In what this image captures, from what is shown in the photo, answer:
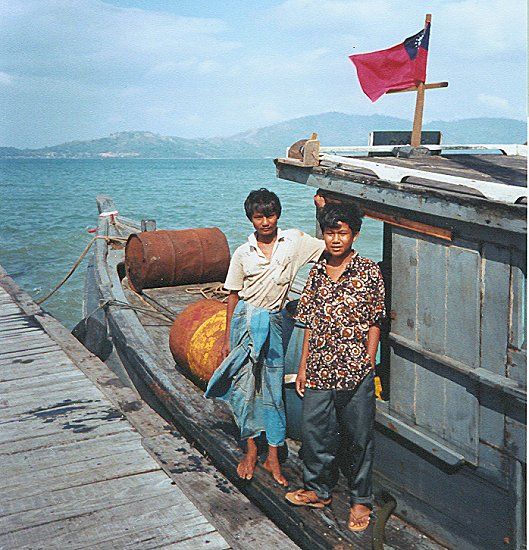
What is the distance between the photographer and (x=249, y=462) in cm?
466

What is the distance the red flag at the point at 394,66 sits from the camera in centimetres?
466

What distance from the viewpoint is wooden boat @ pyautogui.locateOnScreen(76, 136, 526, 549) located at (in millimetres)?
3176

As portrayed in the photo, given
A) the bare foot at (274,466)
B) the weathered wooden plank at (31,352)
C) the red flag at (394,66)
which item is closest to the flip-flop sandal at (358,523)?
the bare foot at (274,466)

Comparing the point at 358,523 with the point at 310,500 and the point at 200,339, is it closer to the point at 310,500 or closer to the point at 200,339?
the point at 310,500

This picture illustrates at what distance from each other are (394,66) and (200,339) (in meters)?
3.05

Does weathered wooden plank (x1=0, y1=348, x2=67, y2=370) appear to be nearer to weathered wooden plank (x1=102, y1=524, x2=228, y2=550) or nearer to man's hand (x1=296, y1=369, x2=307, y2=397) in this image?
weathered wooden plank (x1=102, y1=524, x2=228, y2=550)

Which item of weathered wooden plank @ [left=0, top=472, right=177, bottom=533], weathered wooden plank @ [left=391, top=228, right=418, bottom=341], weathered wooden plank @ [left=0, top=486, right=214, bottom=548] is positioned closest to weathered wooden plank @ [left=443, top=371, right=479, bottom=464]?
weathered wooden plank @ [left=391, top=228, right=418, bottom=341]

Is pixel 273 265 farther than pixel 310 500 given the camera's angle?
Yes

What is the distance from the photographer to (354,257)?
12.7 ft

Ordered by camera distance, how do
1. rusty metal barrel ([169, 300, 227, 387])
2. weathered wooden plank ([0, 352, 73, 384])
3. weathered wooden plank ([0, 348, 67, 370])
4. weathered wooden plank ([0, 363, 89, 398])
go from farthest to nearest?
weathered wooden plank ([0, 348, 67, 370])
weathered wooden plank ([0, 352, 73, 384])
weathered wooden plank ([0, 363, 89, 398])
rusty metal barrel ([169, 300, 227, 387])

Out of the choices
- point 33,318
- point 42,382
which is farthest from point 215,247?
point 42,382

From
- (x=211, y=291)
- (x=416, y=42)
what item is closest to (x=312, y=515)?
(x=416, y=42)

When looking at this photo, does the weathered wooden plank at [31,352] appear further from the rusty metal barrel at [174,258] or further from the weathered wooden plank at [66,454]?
the weathered wooden plank at [66,454]

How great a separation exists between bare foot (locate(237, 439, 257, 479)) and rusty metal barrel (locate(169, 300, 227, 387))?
1.36 metres
